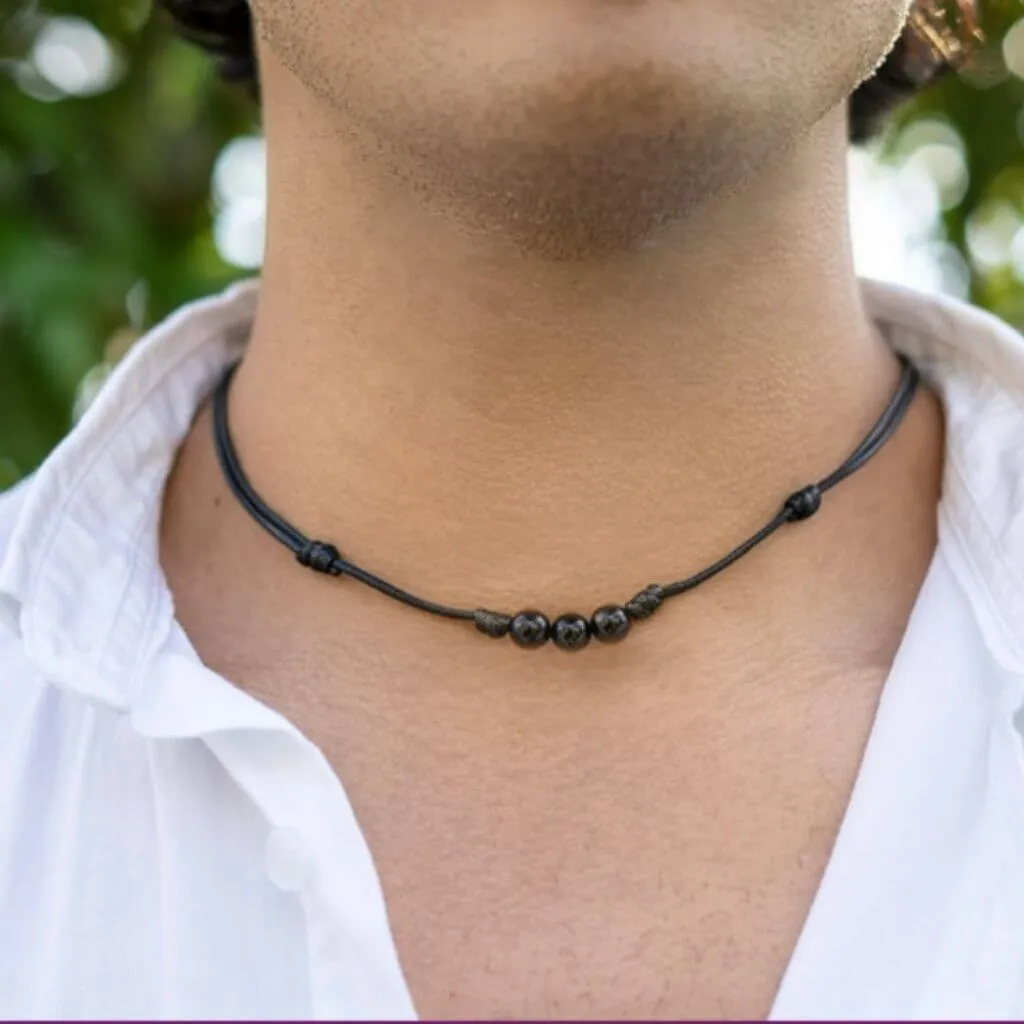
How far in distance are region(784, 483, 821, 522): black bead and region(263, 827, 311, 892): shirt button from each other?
1.91 ft

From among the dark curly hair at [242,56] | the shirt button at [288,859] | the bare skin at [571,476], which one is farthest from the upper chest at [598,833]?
the dark curly hair at [242,56]

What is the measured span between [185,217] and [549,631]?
125 centimetres

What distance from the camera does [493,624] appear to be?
1.44 m

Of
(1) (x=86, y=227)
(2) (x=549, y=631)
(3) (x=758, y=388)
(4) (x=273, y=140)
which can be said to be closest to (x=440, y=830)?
(2) (x=549, y=631)

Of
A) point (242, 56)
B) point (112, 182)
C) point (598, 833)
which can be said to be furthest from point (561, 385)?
point (112, 182)

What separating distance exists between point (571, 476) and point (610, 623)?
0.15 m

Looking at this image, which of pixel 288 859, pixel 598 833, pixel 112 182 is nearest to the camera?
pixel 288 859

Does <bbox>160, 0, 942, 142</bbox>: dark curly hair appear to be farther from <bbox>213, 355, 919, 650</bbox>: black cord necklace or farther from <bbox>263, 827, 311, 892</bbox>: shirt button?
<bbox>263, 827, 311, 892</bbox>: shirt button

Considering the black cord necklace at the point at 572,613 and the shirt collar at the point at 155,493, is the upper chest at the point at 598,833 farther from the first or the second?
the shirt collar at the point at 155,493

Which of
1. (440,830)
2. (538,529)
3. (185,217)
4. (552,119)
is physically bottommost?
(185,217)

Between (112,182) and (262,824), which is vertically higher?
(262,824)

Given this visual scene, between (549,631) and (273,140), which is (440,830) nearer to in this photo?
(549,631)

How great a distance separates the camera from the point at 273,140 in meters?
1.59

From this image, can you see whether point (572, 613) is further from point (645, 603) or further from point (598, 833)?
point (598, 833)
